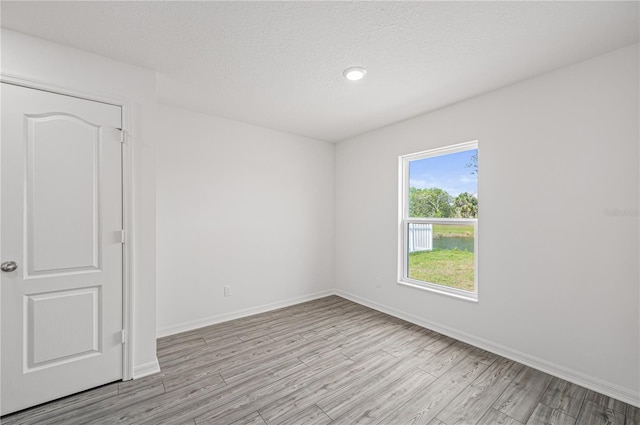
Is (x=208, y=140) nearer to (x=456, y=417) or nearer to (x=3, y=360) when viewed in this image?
(x=3, y=360)

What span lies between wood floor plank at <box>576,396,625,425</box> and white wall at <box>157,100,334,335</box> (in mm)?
3089

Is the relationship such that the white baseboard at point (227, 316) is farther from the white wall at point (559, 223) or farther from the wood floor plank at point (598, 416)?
the wood floor plank at point (598, 416)

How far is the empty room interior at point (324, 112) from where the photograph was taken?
5.87 feet

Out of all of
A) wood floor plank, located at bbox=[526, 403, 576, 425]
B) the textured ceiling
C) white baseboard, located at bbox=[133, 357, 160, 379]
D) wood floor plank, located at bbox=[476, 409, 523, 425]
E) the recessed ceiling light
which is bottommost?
wood floor plank, located at bbox=[476, 409, 523, 425]

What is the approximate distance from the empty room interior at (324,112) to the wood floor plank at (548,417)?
12 millimetres

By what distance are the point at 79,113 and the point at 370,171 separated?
3189 mm

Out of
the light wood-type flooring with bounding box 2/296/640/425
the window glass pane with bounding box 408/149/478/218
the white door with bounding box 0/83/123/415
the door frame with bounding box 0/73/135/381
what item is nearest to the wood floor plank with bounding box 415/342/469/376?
the light wood-type flooring with bounding box 2/296/640/425

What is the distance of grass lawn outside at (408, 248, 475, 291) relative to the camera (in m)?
2.96

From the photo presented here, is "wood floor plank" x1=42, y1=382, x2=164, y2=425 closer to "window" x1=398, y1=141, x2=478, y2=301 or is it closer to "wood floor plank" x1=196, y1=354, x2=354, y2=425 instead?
"wood floor plank" x1=196, y1=354, x2=354, y2=425

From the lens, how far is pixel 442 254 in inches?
127

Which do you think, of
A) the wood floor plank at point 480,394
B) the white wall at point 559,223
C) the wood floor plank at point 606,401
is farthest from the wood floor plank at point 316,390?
the wood floor plank at point 606,401

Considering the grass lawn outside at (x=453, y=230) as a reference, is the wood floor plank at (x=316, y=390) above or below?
below

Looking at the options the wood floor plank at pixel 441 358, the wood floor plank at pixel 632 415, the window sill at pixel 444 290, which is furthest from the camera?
the window sill at pixel 444 290

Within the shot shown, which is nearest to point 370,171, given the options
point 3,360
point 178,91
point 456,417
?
point 178,91
